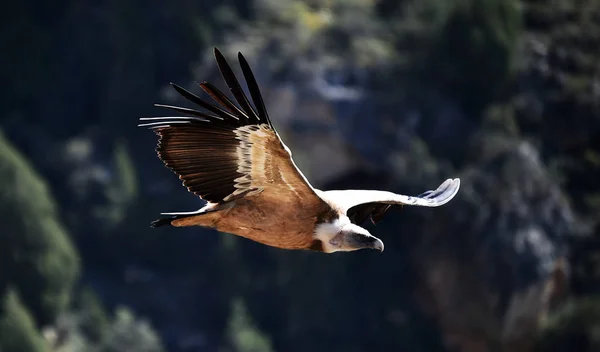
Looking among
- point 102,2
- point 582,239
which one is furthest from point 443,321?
point 102,2

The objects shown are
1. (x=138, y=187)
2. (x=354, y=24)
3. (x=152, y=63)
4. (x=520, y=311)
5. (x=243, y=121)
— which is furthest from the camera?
(x=152, y=63)

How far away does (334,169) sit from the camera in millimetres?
38094

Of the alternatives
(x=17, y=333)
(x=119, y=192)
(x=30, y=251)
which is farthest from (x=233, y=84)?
(x=119, y=192)

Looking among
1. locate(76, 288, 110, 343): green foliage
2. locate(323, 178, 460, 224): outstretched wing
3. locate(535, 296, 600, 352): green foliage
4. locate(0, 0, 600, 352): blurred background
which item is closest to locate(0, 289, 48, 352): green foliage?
locate(0, 0, 600, 352): blurred background

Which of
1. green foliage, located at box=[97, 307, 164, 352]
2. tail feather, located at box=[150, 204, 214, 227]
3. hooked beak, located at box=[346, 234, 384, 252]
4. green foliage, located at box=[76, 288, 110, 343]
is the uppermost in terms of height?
green foliage, located at box=[76, 288, 110, 343]

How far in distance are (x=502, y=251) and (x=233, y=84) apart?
91.1ft

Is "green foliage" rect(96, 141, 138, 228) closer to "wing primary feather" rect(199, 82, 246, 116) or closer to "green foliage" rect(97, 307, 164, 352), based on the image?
"green foliage" rect(97, 307, 164, 352)

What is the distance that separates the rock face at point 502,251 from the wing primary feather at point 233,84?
83.9ft

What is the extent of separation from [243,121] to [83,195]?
4363 cm

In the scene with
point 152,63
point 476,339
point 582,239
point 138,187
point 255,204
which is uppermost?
point 152,63

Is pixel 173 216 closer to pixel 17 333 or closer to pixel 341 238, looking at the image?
pixel 341 238

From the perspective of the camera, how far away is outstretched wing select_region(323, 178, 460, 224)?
8867 mm

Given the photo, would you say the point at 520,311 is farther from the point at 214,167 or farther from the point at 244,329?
the point at 214,167

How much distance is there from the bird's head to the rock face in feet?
81.6
